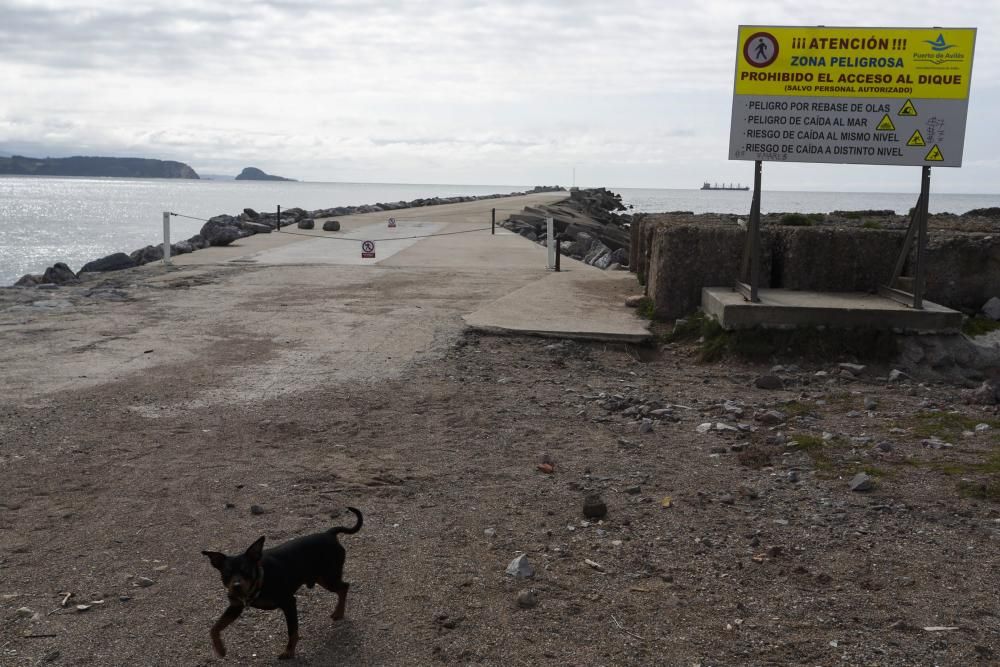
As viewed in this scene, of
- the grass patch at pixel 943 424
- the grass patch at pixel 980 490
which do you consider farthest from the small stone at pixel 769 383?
Result: the grass patch at pixel 980 490

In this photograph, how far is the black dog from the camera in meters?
3.42

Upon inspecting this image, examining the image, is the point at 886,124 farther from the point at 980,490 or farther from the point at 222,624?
the point at 222,624

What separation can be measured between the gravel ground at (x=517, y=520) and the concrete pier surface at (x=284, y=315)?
675 mm

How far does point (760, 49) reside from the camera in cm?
Answer: 942

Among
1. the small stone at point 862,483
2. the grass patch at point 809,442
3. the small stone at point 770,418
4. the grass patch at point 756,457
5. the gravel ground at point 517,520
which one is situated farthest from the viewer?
the small stone at point 770,418

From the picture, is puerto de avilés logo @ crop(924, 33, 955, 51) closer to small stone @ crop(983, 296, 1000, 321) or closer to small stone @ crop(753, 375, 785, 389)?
small stone @ crop(983, 296, 1000, 321)

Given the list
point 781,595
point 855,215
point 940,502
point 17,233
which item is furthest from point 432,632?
point 17,233

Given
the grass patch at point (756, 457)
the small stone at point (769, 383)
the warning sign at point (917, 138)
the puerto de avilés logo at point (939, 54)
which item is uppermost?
the puerto de avilés logo at point (939, 54)

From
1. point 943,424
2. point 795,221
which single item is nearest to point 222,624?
point 943,424

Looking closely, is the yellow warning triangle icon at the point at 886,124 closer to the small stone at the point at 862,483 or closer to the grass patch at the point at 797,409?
the grass patch at the point at 797,409

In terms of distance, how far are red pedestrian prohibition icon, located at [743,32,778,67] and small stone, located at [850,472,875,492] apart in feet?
17.8

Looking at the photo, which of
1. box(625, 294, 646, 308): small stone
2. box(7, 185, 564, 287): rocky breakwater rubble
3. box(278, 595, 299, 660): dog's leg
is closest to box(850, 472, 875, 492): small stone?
box(278, 595, 299, 660): dog's leg

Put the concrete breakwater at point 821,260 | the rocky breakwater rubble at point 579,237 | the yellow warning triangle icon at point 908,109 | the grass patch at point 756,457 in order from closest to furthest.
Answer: the grass patch at point 756,457 < the yellow warning triangle icon at point 908,109 < the concrete breakwater at point 821,260 < the rocky breakwater rubble at point 579,237

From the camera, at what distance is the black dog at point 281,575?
342 centimetres
